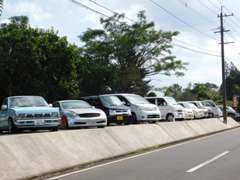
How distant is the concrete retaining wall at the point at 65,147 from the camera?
40.5ft

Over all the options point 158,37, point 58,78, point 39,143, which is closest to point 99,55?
point 158,37

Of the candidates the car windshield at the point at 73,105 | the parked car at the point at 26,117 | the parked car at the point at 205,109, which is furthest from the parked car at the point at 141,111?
the parked car at the point at 205,109

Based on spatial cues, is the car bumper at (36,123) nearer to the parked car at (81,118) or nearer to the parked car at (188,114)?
the parked car at (81,118)

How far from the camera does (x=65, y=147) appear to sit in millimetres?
15078

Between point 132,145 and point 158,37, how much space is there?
47581mm

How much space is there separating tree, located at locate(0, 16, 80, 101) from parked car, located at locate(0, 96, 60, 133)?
25747 mm

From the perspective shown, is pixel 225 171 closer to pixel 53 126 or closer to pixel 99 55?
pixel 53 126

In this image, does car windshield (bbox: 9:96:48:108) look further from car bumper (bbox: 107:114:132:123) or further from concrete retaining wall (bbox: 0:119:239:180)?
car bumper (bbox: 107:114:132:123)

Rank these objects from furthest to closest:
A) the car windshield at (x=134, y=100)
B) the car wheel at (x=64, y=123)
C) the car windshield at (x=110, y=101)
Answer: the car windshield at (x=134, y=100)
the car windshield at (x=110, y=101)
the car wheel at (x=64, y=123)

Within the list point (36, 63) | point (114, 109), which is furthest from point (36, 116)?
point (36, 63)

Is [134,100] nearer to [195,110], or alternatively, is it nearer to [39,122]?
[39,122]

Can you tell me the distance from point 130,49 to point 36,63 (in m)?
23.0

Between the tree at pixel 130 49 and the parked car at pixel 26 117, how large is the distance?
45.0 m

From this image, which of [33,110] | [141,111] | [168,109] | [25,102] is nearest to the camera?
[33,110]
